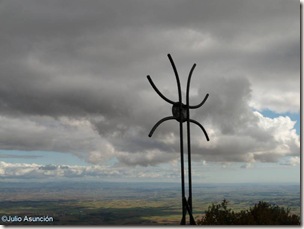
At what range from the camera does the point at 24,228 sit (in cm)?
536

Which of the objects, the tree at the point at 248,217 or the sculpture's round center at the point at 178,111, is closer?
the sculpture's round center at the point at 178,111

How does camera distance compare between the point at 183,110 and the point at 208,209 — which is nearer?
the point at 183,110

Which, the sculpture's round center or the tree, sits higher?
the sculpture's round center

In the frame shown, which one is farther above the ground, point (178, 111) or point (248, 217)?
point (178, 111)

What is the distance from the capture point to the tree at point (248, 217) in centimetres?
825

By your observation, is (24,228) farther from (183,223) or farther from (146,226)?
(183,223)

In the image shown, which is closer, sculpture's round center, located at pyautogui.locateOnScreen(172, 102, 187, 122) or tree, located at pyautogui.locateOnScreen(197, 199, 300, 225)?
sculpture's round center, located at pyautogui.locateOnScreen(172, 102, 187, 122)

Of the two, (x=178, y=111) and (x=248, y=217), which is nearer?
(x=178, y=111)

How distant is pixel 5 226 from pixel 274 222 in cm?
495

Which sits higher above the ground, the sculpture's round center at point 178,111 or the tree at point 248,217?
the sculpture's round center at point 178,111

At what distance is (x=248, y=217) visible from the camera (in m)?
8.43

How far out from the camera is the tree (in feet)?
27.1

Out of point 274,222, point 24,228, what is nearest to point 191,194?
point 24,228

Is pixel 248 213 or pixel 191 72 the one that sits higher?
pixel 191 72
